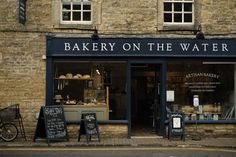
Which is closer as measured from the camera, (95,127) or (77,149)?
(77,149)

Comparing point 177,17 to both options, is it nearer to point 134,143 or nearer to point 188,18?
point 188,18

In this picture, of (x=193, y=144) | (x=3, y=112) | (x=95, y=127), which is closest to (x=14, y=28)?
(x=3, y=112)

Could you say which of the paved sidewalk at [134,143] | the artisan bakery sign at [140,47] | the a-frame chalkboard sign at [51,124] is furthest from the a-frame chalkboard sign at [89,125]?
the artisan bakery sign at [140,47]

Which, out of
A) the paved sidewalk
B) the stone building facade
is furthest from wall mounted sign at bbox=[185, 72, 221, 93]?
the paved sidewalk

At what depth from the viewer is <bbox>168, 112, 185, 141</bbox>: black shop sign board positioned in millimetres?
16406

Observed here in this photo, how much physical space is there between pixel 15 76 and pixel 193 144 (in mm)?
6286

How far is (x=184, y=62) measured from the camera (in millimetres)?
17297

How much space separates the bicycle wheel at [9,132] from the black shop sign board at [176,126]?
16.7ft

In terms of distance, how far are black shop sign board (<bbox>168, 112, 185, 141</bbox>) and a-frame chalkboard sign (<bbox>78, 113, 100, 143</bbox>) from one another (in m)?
2.43

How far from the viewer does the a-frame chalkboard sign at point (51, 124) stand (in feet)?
51.6

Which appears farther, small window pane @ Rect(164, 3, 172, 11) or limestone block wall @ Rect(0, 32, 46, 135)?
small window pane @ Rect(164, 3, 172, 11)

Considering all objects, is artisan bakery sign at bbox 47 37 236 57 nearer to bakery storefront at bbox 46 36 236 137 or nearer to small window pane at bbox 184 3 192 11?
bakery storefront at bbox 46 36 236 137

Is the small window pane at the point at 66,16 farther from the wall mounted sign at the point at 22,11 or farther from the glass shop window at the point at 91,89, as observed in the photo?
the glass shop window at the point at 91,89

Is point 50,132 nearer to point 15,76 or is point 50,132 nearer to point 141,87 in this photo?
point 15,76
